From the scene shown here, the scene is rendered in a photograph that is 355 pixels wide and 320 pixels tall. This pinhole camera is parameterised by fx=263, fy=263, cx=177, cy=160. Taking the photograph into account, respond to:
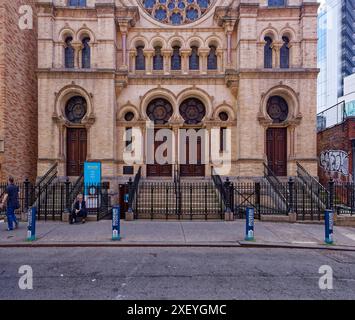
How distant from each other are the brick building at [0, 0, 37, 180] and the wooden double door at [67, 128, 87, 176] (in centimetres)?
271

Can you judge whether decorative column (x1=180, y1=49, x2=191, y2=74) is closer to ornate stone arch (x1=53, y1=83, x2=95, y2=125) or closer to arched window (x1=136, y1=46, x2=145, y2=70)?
arched window (x1=136, y1=46, x2=145, y2=70)

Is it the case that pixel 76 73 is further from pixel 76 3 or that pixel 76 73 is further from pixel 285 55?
pixel 285 55

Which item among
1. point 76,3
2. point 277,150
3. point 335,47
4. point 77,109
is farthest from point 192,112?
point 335,47

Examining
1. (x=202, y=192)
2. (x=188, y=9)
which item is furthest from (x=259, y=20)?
(x=202, y=192)

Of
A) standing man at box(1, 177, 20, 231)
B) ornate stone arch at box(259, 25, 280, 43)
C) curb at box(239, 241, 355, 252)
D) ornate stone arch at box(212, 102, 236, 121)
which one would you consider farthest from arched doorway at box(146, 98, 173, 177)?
curb at box(239, 241, 355, 252)

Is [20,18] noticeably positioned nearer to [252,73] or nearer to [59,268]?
[252,73]

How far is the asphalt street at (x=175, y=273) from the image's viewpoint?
5059mm

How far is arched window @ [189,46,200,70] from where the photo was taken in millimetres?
18266

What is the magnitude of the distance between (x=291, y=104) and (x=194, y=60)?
7160 mm

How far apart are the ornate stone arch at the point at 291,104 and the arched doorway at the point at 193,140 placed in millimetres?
3842

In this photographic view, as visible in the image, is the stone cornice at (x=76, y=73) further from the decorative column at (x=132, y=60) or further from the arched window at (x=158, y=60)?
the arched window at (x=158, y=60)

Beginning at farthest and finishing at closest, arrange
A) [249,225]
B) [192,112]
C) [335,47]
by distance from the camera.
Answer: [335,47], [192,112], [249,225]

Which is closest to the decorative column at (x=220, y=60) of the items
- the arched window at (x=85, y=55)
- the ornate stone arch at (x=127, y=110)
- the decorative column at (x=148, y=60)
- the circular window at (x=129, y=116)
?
the decorative column at (x=148, y=60)

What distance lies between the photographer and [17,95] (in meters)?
16.2
